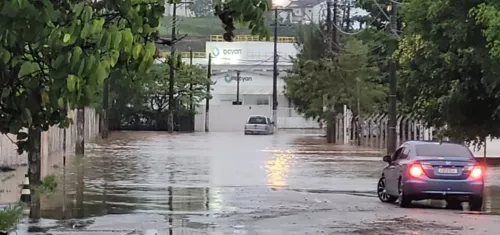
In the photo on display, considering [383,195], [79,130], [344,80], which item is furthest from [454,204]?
[344,80]

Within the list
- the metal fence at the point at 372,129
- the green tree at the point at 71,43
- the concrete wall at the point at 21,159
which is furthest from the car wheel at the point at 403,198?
the metal fence at the point at 372,129

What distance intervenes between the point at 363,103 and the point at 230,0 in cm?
5197

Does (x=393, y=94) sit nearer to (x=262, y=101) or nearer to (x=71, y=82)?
(x=71, y=82)

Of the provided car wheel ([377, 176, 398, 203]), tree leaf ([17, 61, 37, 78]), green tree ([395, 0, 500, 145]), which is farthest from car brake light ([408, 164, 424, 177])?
tree leaf ([17, 61, 37, 78])

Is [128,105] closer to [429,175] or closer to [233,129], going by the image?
[233,129]

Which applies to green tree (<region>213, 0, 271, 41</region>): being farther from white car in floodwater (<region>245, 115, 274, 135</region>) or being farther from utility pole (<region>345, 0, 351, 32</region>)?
white car in floodwater (<region>245, 115, 274, 135</region>)

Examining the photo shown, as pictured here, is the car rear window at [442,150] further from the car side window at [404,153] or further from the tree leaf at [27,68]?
the tree leaf at [27,68]

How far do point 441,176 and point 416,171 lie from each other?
1.69 feet

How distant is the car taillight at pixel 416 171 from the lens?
1928 centimetres

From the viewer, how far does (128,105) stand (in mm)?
79000

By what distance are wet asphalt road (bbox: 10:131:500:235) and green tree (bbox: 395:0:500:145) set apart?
2429mm

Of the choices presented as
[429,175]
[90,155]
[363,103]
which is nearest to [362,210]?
[429,175]

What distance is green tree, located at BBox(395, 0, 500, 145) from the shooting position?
27047 millimetres

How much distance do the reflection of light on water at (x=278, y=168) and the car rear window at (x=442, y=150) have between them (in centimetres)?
611
